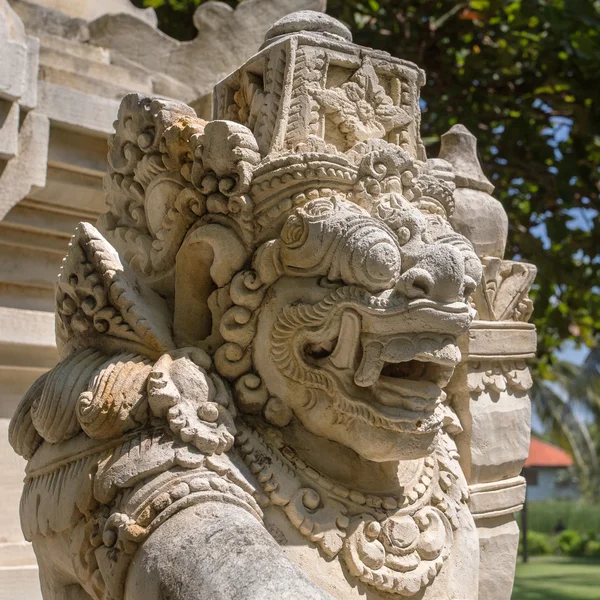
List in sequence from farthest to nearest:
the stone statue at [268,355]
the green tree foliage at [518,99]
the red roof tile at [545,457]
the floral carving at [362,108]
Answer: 1. the red roof tile at [545,457]
2. the green tree foliage at [518,99]
3. the floral carving at [362,108]
4. the stone statue at [268,355]

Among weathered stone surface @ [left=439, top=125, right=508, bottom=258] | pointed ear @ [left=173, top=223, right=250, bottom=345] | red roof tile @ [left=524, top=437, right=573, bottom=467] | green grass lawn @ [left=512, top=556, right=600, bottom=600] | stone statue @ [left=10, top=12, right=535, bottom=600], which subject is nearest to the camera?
stone statue @ [left=10, top=12, right=535, bottom=600]

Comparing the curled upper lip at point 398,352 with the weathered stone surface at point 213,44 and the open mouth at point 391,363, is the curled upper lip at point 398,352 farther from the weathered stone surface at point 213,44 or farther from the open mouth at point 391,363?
the weathered stone surface at point 213,44

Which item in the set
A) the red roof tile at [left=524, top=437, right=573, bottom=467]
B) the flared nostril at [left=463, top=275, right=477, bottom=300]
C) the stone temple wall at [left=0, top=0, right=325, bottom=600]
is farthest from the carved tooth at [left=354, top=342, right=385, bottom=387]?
the red roof tile at [left=524, top=437, right=573, bottom=467]

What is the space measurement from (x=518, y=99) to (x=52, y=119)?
391 cm

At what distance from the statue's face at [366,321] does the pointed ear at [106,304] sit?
29cm

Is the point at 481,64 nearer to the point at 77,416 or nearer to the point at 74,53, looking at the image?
the point at 74,53

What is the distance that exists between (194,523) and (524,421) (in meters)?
1.32

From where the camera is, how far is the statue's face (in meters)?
2.15

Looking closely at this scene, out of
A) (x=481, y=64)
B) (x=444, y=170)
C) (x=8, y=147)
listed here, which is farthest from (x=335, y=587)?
(x=481, y=64)

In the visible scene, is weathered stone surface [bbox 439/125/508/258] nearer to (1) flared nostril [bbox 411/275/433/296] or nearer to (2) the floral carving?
(2) the floral carving

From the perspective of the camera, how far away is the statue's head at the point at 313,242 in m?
2.17

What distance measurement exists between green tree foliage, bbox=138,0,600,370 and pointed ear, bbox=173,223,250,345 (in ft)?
11.6

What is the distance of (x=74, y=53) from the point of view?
14.3ft

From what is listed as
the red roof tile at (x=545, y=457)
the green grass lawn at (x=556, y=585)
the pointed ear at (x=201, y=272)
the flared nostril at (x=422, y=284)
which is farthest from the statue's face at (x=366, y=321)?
the red roof tile at (x=545, y=457)
